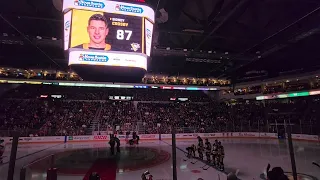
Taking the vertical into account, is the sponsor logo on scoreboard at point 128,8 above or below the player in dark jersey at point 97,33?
above

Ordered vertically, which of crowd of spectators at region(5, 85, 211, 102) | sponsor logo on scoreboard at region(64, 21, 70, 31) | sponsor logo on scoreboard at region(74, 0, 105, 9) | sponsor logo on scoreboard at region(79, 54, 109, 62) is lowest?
sponsor logo on scoreboard at region(79, 54, 109, 62)

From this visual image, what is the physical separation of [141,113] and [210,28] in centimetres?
1897

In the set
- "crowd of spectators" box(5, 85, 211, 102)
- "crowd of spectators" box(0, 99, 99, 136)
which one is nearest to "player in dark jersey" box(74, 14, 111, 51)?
"crowd of spectators" box(0, 99, 99, 136)

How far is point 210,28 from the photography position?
39.1 ft

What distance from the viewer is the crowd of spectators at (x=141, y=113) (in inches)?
906

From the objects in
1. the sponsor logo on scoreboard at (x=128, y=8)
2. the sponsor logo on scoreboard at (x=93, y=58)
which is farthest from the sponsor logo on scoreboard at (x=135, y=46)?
the sponsor logo on scoreboard at (x=128, y=8)

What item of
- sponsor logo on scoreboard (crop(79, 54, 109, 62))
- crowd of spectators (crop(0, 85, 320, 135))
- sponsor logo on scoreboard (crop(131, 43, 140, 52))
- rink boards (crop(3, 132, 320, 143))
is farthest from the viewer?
crowd of spectators (crop(0, 85, 320, 135))

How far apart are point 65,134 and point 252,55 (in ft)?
66.0

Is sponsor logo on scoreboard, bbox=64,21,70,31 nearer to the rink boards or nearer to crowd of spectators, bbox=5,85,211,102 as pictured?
the rink boards

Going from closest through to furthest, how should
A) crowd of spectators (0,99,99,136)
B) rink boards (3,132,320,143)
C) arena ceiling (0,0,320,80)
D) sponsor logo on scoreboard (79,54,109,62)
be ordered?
sponsor logo on scoreboard (79,54,109,62)
arena ceiling (0,0,320,80)
rink boards (3,132,320,143)
crowd of spectators (0,99,99,136)

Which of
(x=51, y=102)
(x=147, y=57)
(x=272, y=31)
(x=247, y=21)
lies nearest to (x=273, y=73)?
(x=272, y=31)

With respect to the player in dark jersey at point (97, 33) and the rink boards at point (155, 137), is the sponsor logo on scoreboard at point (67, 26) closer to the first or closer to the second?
the player in dark jersey at point (97, 33)

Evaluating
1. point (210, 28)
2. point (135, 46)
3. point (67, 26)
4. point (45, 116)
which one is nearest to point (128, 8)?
point (135, 46)

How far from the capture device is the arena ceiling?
9852 millimetres
